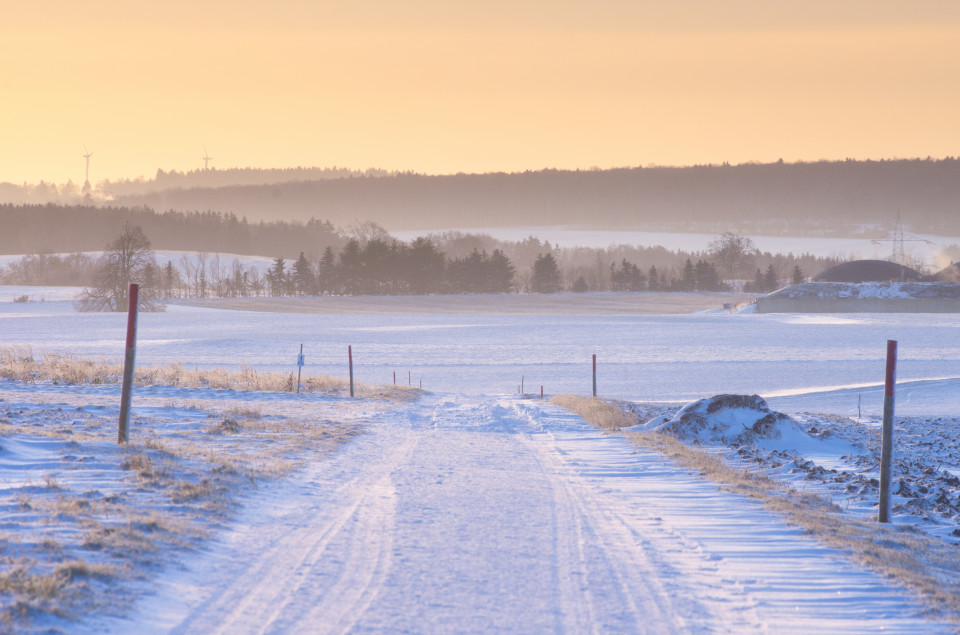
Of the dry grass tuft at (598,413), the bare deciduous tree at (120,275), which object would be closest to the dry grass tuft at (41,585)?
the dry grass tuft at (598,413)

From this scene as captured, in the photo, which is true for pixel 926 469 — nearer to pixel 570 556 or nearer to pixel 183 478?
pixel 570 556

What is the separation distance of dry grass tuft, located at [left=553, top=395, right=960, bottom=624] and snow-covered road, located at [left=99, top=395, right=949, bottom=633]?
8.5 inches

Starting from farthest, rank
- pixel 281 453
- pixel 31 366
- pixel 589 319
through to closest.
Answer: pixel 589 319 → pixel 31 366 → pixel 281 453

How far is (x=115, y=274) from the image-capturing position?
320 ft

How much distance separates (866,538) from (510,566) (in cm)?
358

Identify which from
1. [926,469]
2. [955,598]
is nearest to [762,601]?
[955,598]

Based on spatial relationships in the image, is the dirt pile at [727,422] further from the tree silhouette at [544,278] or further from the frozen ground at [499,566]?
the tree silhouette at [544,278]

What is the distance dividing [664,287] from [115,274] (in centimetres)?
9539

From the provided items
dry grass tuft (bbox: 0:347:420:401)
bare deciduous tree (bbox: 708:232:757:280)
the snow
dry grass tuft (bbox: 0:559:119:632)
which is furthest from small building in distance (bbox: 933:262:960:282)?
dry grass tuft (bbox: 0:559:119:632)

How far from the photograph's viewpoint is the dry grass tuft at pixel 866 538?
664 cm

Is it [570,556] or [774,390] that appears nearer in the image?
[570,556]

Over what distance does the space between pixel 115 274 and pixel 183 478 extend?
9568 cm

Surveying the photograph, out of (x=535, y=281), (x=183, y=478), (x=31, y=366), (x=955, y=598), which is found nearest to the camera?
(x=955, y=598)

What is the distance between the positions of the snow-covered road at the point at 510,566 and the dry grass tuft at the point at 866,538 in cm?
22
